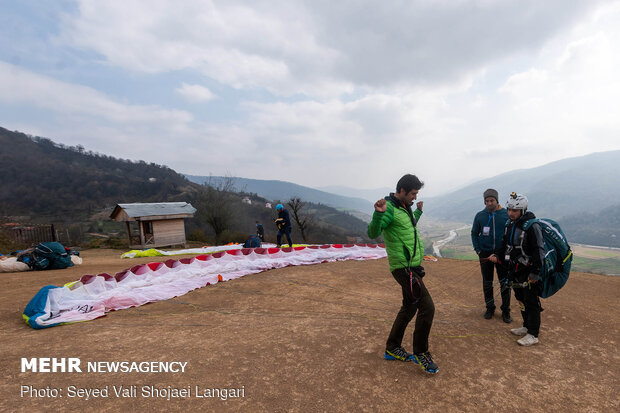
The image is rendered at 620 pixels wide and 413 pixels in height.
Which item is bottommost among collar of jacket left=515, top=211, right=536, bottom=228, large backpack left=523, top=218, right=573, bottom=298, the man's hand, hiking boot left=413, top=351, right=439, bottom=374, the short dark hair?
hiking boot left=413, top=351, right=439, bottom=374

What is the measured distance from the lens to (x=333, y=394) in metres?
2.51

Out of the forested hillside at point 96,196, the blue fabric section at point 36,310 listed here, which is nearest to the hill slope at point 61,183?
the forested hillside at point 96,196

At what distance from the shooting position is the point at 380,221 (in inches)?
105

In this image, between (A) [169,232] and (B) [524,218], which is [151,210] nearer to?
(A) [169,232]

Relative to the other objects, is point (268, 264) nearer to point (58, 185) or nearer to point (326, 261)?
point (326, 261)

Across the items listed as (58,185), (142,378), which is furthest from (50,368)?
(58,185)

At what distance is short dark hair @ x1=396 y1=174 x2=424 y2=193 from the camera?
285cm

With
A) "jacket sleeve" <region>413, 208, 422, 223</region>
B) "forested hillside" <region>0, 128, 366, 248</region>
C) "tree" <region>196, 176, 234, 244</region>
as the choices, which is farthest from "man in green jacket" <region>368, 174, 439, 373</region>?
"tree" <region>196, 176, 234, 244</region>

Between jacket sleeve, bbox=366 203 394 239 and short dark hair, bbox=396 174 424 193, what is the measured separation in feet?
0.91

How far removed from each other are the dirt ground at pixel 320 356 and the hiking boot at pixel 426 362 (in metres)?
0.09

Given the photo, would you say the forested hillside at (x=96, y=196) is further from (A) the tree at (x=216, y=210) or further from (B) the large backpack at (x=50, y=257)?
(B) the large backpack at (x=50, y=257)

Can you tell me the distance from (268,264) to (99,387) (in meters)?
5.68

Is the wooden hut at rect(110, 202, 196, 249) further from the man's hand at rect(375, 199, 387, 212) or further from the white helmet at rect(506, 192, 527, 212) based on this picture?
the white helmet at rect(506, 192, 527, 212)

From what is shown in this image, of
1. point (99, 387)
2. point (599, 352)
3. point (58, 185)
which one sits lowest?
point (599, 352)
